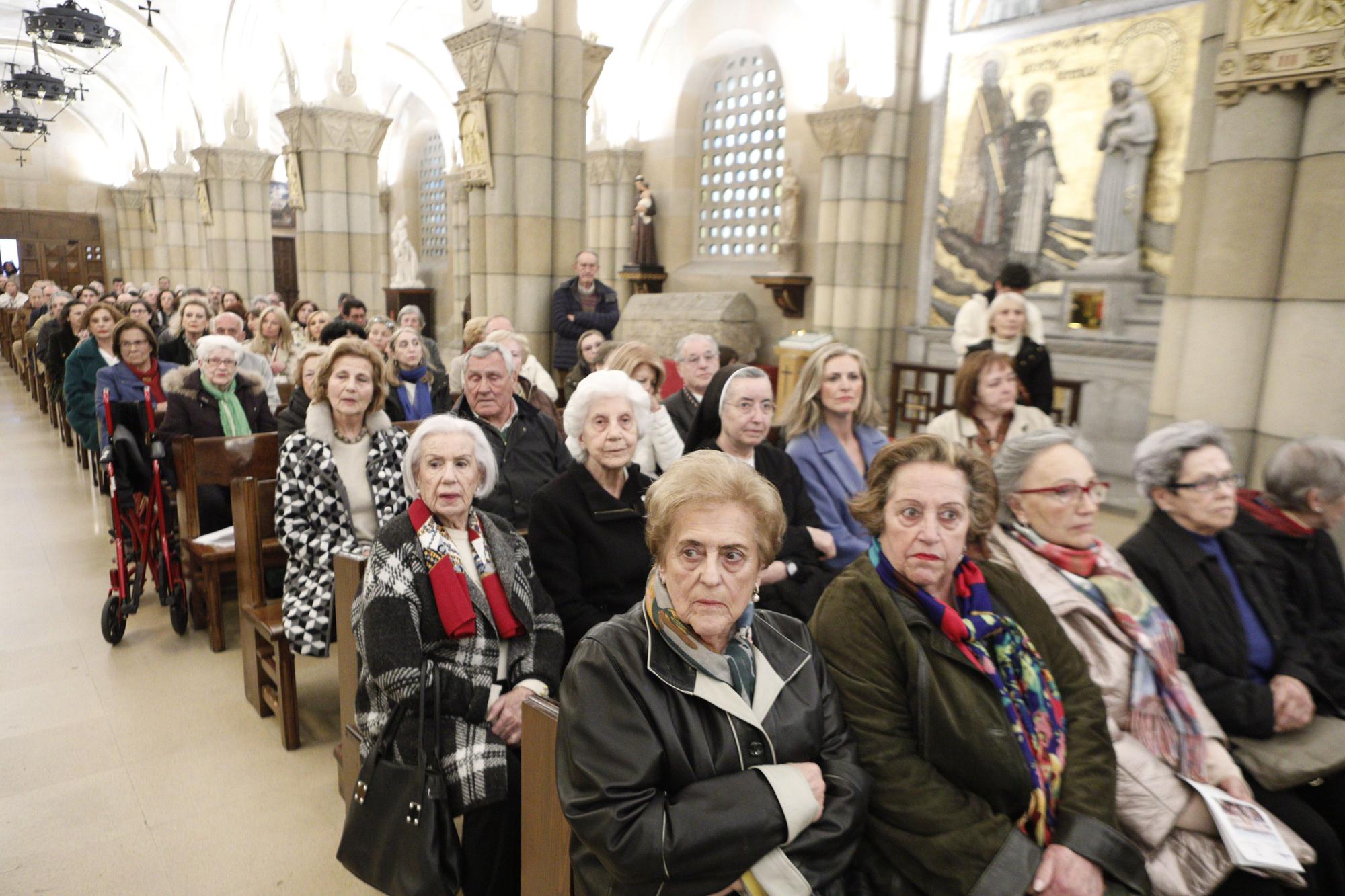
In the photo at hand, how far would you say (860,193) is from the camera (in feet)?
33.0

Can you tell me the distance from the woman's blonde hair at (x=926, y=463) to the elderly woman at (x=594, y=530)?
845 millimetres

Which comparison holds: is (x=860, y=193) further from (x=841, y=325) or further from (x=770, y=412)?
(x=770, y=412)

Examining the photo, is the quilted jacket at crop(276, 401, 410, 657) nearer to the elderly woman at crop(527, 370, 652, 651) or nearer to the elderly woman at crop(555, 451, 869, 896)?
the elderly woman at crop(527, 370, 652, 651)

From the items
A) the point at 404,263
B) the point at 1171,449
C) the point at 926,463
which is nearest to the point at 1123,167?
the point at 1171,449

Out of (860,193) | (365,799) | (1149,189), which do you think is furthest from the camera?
(860,193)

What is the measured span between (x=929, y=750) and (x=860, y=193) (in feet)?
30.2

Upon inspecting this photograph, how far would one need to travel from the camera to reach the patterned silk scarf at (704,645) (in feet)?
5.21

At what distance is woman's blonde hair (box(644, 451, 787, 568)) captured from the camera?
168cm

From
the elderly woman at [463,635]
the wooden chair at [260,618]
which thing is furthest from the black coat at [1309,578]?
the wooden chair at [260,618]

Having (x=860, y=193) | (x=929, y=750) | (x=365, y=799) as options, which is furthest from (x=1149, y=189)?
(x=365, y=799)

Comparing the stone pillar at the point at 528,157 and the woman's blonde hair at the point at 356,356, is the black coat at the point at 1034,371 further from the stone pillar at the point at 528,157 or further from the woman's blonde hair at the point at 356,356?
the stone pillar at the point at 528,157

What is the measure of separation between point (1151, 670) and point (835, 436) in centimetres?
158

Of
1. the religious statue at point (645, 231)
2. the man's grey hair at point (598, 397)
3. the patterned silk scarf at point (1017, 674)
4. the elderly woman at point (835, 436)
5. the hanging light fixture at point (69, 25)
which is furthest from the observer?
the religious statue at point (645, 231)

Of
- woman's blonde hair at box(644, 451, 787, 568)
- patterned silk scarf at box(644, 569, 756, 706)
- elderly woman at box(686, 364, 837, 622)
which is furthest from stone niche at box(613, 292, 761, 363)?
patterned silk scarf at box(644, 569, 756, 706)
